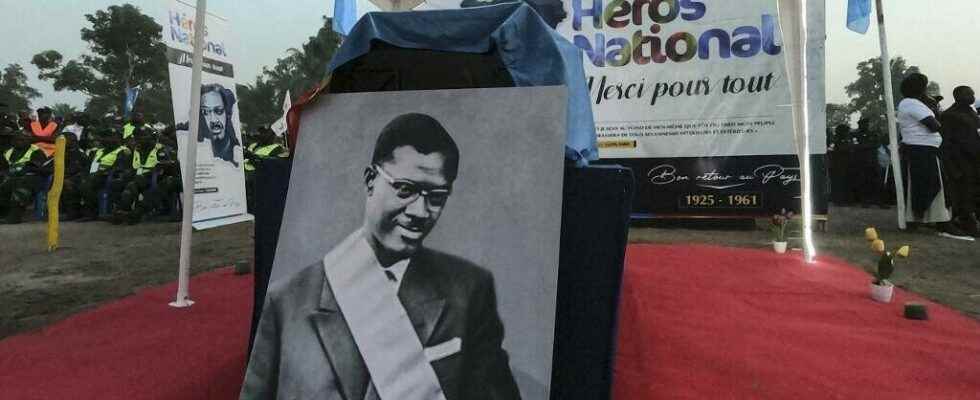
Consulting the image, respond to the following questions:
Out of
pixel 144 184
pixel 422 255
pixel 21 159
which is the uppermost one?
pixel 21 159

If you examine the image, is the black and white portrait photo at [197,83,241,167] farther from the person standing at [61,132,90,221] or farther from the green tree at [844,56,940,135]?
the green tree at [844,56,940,135]

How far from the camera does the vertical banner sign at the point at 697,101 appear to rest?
19.9 feet

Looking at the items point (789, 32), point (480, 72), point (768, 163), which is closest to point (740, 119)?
point (768, 163)

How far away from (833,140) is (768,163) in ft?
21.3

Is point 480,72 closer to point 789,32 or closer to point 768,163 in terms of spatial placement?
point 789,32

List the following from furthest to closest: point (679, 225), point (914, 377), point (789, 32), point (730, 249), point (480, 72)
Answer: point (679, 225), point (730, 249), point (789, 32), point (914, 377), point (480, 72)

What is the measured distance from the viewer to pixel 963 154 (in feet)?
19.9

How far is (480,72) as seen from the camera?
1.88 metres

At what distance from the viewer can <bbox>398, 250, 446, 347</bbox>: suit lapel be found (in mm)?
1487

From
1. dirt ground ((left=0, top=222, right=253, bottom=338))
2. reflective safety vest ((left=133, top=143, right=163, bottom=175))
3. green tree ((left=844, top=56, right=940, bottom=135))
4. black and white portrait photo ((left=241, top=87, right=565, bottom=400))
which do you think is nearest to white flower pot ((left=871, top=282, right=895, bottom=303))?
black and white portrait photo ((left=241, top=87, right=565, bottom=400))

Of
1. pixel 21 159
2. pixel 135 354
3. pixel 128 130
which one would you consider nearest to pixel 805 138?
pixel 135 354

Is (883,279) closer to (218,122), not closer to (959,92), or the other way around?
(959,92)

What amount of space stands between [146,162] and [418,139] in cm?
812

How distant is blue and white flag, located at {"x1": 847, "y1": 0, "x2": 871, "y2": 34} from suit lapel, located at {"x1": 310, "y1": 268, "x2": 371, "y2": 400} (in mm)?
5903
